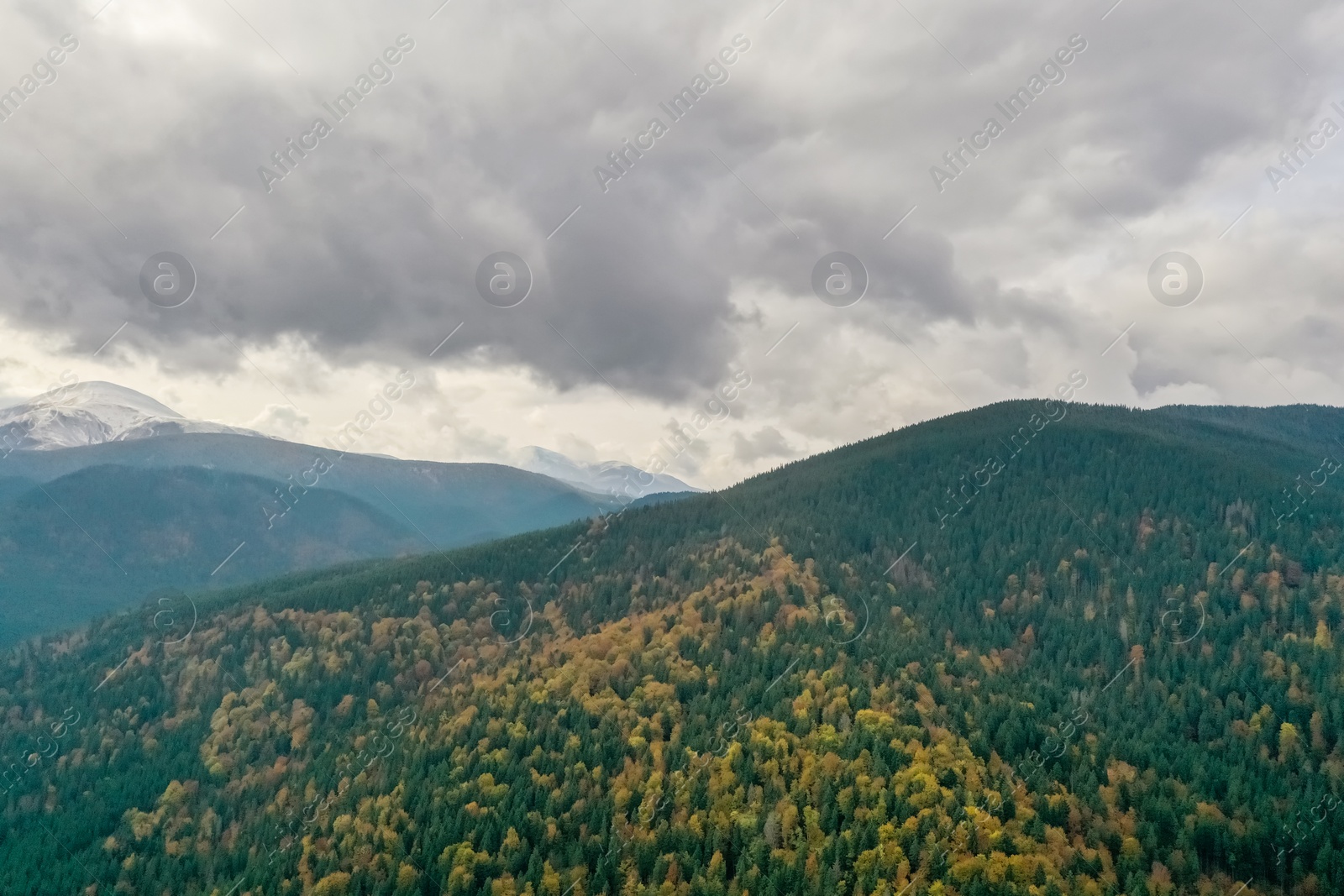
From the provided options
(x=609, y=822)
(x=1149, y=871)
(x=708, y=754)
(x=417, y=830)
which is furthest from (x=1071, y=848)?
(x=417, y=830)

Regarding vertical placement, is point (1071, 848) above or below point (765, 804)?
below

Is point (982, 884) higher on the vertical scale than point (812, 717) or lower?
lower

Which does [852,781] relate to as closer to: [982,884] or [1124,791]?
[982,884]

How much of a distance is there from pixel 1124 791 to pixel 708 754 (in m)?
90.5

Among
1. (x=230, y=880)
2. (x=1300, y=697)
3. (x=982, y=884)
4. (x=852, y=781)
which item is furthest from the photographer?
(x=1300, y=697)

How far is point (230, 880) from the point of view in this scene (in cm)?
18650

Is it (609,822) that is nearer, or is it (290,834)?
(609,822)

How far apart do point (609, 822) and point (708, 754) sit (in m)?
27.9

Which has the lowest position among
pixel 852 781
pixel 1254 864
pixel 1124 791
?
pixel 1254 864

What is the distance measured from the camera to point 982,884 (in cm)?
14988

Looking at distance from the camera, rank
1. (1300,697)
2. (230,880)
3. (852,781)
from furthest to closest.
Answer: (1300,697)
(230,880)
(852,781)

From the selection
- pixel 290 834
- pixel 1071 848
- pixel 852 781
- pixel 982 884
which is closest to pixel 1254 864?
pixel 1071 848

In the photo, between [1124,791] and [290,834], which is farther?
[290,834]

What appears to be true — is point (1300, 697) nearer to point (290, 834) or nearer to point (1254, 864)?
point (1254, 864)
